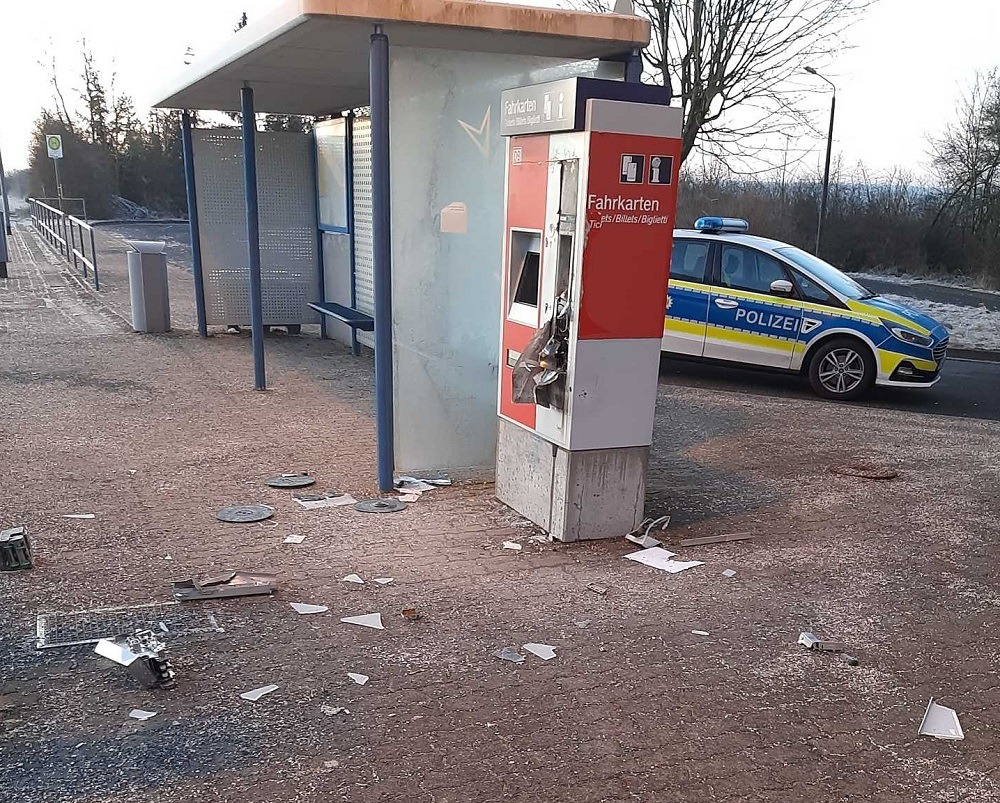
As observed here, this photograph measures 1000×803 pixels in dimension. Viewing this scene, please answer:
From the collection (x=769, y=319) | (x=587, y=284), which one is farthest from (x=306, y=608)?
(x=769, y=319)

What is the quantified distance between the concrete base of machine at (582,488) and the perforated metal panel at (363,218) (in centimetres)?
522

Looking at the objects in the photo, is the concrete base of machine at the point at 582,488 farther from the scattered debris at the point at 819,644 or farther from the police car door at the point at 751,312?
the police car door at the point at 751,312

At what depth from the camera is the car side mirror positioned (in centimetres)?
959

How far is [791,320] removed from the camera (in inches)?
380

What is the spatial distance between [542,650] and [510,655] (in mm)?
155

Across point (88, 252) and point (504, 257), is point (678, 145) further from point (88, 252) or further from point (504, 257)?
point (88, 252)

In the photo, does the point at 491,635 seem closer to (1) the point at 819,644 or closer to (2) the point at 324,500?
(1) the point at 819,644

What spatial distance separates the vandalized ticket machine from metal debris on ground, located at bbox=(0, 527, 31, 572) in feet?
8.98

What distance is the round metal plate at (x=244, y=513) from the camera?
5229mm

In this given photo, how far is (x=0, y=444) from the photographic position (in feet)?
21.7

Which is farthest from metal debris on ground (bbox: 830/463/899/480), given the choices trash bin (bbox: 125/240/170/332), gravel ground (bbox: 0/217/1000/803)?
trash bin (bbox: 125/240/170/332)

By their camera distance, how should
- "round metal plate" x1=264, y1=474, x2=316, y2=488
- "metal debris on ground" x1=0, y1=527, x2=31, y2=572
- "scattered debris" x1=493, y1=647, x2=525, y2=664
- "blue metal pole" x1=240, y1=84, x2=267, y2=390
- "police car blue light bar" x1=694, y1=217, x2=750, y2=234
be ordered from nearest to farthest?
"scattered debris" x1=493, y1=647, x2=525, y2=664 → "metal debris on ground" x1=0, y1=527, x2=31, y2=572 → "round metal plate" x1=264, y1=474, x2=316, y2=488 → "blue metal pole" x1=240, y1=84, x2=267, y2=390 → "police car blue light bar" x1=694, y1=217, x2=750, y2=234

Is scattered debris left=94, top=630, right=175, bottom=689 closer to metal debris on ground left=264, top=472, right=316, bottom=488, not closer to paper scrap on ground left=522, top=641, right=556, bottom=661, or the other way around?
paper scrap on ground left=522, top=641, right=556, bottom=661

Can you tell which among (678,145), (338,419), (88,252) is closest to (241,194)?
(338,419)
